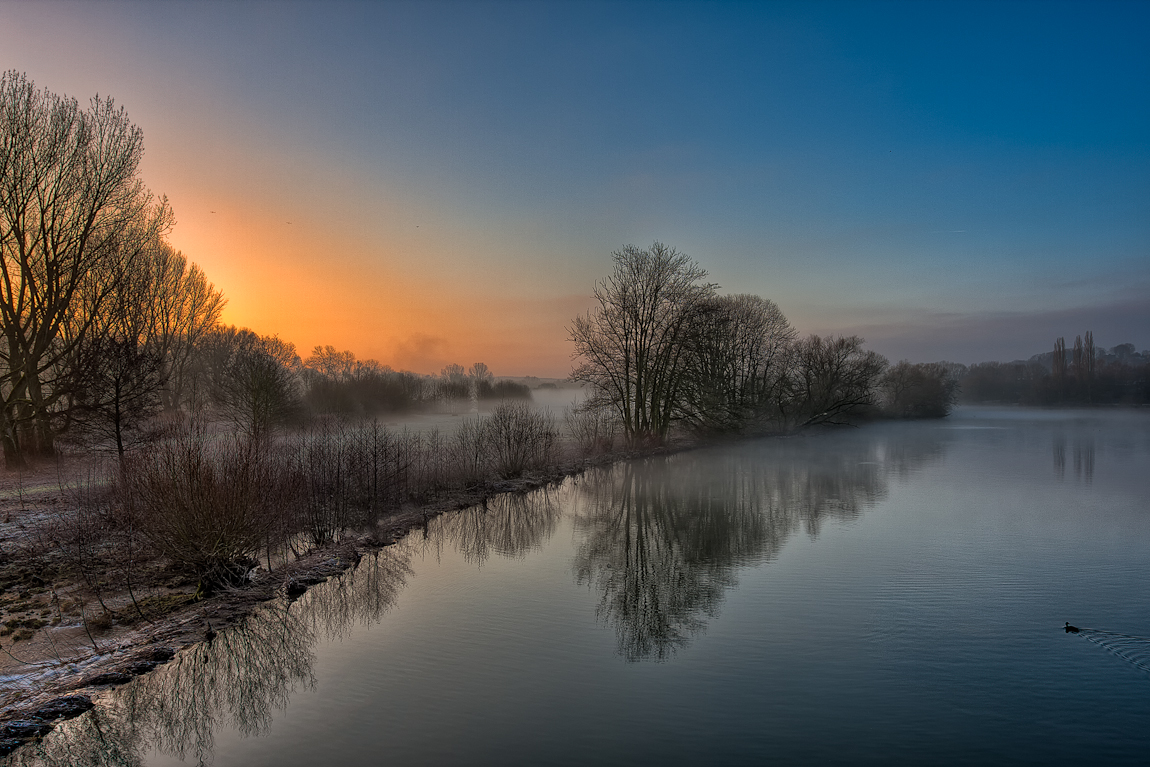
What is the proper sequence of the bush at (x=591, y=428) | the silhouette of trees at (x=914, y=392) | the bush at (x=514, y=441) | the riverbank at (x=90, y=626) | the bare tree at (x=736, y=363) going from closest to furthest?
the riverbank at (x=90, y=626)
the bush at (x=514, y=441)
the bush at (x=591, y=428)
the bare tree at (x=736, y=363)
the silhouette of trees at (x=914, y=392)

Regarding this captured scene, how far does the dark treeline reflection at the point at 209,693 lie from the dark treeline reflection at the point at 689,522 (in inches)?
146

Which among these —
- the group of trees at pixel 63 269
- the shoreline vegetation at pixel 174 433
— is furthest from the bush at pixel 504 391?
the group of trees at pixel 63 269

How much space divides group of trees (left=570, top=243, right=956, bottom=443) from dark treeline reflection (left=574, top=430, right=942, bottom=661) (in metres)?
3.98

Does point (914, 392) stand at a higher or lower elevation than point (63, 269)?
lower

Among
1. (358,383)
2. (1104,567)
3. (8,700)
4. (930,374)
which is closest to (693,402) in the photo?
(1104,567)

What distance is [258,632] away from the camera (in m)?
7.38

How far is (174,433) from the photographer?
8453 millimetres

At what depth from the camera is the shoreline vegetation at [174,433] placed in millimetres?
7840

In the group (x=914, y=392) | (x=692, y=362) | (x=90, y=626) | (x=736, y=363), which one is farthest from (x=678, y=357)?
(x=914, y=392)

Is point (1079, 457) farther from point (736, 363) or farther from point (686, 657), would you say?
point (686, 657)

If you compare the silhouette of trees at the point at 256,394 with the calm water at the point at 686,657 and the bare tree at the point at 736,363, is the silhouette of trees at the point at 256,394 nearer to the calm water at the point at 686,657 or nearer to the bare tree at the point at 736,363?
the calm water at the point at 686,657

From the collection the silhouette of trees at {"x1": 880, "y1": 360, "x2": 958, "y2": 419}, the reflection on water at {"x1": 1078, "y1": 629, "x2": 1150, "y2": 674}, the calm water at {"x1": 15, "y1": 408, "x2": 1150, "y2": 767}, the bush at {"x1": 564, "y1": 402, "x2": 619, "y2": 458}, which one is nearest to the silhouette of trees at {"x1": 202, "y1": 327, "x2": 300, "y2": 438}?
the bush at {"x1": 564, "y1": 402, "x2": 619, "y2": 458}

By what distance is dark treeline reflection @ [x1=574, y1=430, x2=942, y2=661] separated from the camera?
833 cm

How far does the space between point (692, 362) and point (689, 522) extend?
16.6 meters
